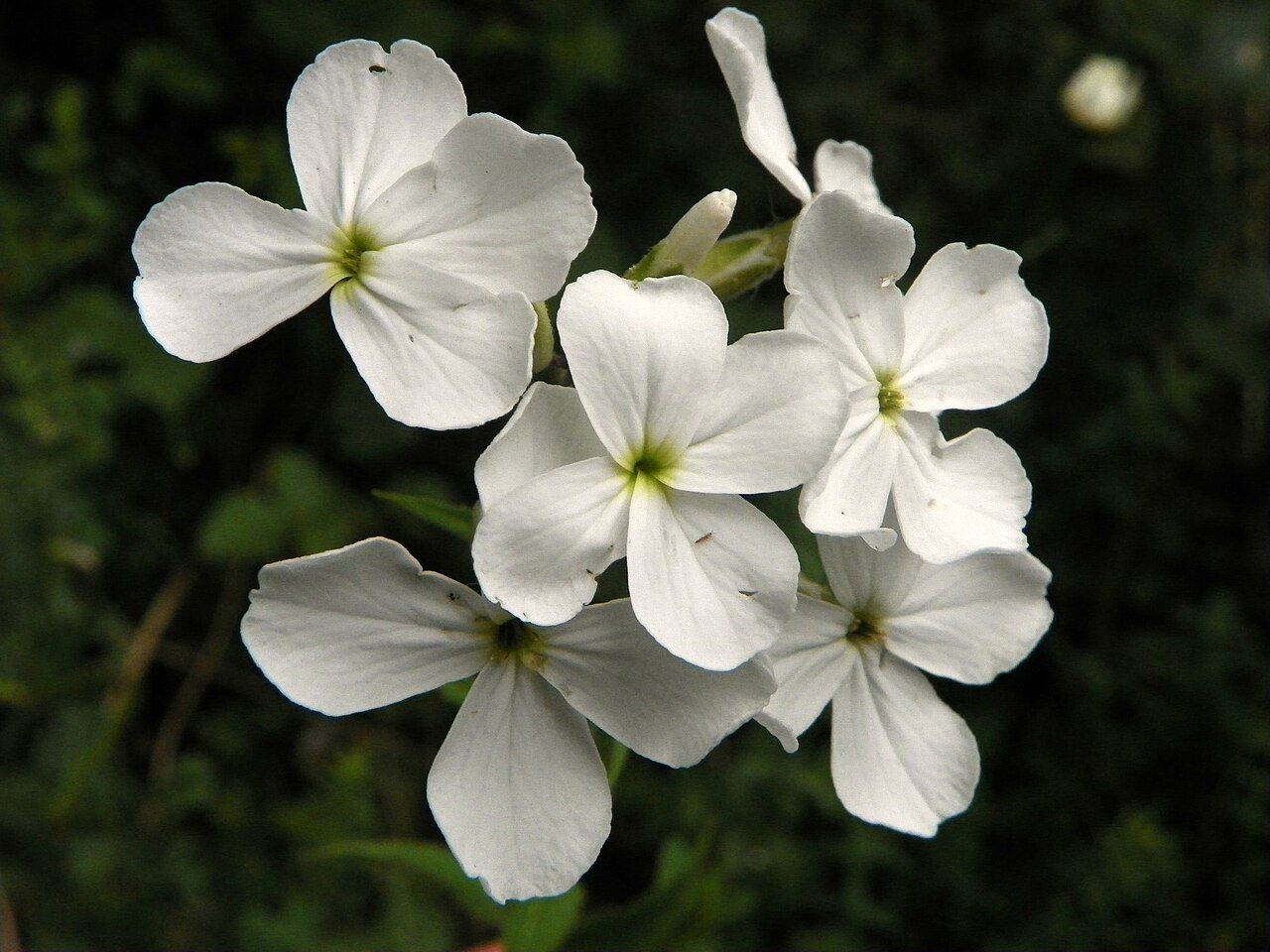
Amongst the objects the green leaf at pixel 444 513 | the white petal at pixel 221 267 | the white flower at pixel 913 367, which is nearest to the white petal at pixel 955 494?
the white flower at pixel 913 367

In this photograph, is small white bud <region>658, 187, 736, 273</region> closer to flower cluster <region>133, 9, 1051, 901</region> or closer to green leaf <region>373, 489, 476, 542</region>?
flower cluster <region>133, 9, 1051, 901</region>

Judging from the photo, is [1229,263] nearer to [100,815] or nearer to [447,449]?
[447,449]

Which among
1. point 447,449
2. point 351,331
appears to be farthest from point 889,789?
point 447,449

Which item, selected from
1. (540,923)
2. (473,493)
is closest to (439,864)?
(540,923)

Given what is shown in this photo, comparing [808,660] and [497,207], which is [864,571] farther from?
[497,207]

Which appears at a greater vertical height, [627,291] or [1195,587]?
[627,291]

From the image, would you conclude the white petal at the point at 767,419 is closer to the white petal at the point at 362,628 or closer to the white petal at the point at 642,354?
the white petal at the point at 642,354

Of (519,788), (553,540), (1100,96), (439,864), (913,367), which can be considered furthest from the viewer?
(1100,96)
